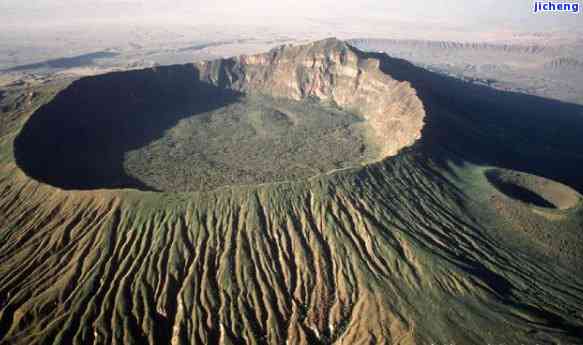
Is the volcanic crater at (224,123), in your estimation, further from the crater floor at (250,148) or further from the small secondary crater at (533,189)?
the small secondary crater at (533,189)

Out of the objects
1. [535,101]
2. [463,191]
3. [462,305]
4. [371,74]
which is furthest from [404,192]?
[535,101]

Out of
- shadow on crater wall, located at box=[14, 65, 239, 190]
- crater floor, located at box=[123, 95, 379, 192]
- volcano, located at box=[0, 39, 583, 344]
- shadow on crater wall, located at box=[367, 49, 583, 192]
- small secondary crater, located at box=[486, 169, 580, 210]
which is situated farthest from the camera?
shadow on crater wall, located at box=[367, 49, 583, 192]

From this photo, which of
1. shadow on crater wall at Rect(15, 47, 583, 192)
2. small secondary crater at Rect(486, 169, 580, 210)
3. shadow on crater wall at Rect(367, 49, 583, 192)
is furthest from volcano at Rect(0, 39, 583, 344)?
shadow on crater wall at Rect(367, 49, 583, 192)

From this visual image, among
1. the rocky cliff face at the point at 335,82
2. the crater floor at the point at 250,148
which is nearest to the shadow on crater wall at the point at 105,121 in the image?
the crater floor at the point at 250,148

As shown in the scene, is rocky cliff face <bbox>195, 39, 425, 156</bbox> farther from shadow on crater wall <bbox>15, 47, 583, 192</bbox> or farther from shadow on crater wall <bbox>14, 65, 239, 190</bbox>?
shadow on crater wall <bbox>14, 65, 239, 190</bbox>

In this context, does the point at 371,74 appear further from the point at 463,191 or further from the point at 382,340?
the point at 382,340
